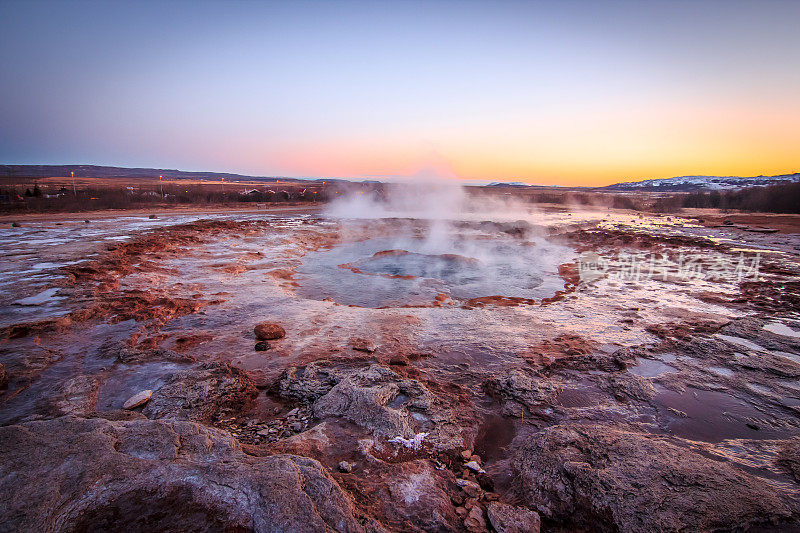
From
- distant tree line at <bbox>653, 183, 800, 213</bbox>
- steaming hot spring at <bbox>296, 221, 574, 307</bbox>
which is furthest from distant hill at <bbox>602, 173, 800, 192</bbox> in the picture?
steaming hot spring at <bbox>296, 221, 574, 307</bbox>

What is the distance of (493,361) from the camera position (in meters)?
4.13

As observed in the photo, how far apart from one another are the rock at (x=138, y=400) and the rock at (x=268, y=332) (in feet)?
5.09

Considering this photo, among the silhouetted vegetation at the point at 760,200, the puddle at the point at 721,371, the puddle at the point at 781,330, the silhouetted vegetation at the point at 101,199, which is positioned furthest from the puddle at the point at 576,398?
the silhouetted vegetation at the point at 760,200

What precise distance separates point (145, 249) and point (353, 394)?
968 centimetres

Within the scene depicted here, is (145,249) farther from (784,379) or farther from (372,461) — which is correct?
(784,379)

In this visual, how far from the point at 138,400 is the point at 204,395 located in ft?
1.76

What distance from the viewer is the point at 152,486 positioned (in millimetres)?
1872

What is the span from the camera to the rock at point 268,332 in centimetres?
463

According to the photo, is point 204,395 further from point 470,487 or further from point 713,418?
point 713,418

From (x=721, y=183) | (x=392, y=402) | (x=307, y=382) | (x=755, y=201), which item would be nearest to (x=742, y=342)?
→ (x=392, y=402)

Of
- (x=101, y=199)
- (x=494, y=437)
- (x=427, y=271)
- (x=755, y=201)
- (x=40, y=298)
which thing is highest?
(x=755, y=201)

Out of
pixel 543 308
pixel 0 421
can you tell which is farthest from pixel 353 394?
pixel 543 308

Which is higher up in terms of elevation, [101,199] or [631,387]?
[101,199]

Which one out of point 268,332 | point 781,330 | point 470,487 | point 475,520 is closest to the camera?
point 475,520
